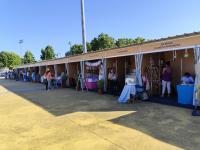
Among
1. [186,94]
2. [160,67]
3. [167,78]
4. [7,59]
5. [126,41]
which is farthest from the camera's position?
[7,59]

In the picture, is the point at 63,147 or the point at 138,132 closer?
the point at 63,147

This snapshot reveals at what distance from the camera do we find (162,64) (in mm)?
11633

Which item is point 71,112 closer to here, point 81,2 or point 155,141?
point 155,141

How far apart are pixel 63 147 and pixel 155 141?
2024 mm

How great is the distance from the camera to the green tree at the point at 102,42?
41.5 metres

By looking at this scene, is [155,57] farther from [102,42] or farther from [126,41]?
[126,41]

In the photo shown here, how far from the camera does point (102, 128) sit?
6.63 metres

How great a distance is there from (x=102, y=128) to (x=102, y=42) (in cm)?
3579

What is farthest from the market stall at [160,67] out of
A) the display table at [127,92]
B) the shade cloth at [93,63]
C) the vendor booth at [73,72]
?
the vendor booth at [73,72]

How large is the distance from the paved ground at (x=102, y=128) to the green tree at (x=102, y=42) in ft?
107

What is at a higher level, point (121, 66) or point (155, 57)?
point (155, 57)

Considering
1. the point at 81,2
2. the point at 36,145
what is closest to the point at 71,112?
the point at 36,145

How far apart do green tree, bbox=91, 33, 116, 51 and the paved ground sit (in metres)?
32.5

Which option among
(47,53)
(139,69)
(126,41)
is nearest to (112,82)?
(139,69)
